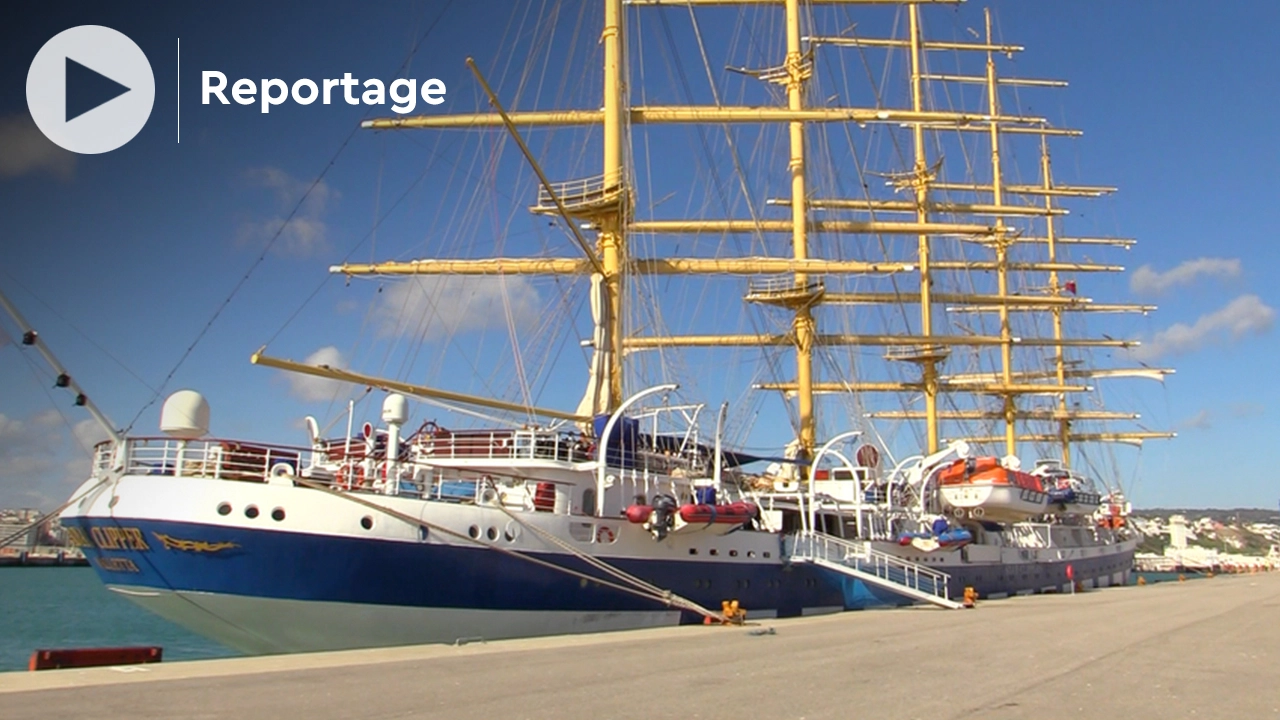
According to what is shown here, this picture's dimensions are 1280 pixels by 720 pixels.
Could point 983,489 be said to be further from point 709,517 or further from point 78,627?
point 78,627

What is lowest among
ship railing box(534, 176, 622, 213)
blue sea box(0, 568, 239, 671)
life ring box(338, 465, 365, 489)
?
blue sea box(0, 568, 239, 671)

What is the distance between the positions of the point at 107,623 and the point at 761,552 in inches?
1216

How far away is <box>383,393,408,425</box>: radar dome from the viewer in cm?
2077

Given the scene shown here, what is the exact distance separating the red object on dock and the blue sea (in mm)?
8356

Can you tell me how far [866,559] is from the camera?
32688 mm

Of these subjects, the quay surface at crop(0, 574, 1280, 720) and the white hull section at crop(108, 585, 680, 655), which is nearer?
the quay surface at crop(0, 574, 1280, 720)

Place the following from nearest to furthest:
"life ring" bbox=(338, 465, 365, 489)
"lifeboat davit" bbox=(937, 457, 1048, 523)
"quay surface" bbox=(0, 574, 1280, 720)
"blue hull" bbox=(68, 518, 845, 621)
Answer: "quay surface" bbox=(0, 574, 1280, 720)
"blue hull" bbox=(68, 518, 845, 621)
"life ring" bbox=(338, 465, 365, 489)
"lifeboat davit" bbox=(937, 457, 1048, 523)

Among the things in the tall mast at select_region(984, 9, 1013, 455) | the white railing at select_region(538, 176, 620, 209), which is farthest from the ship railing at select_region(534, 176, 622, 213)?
the tall mast at select_region(984, 9, 1013, 455)

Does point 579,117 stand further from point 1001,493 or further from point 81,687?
point 81,687

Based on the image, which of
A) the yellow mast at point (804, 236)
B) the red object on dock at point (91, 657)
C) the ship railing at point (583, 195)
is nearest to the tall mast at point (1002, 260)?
the yellow mast at point (804, 236)

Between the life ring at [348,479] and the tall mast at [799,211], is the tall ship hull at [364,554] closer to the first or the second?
the life ring at [348,479]

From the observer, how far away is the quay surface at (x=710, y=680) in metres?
11.1

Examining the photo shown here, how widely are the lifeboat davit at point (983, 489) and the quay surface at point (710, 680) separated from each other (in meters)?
19.8

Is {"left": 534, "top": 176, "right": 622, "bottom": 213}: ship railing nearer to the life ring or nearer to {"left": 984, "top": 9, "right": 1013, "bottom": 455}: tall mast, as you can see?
the life ring
